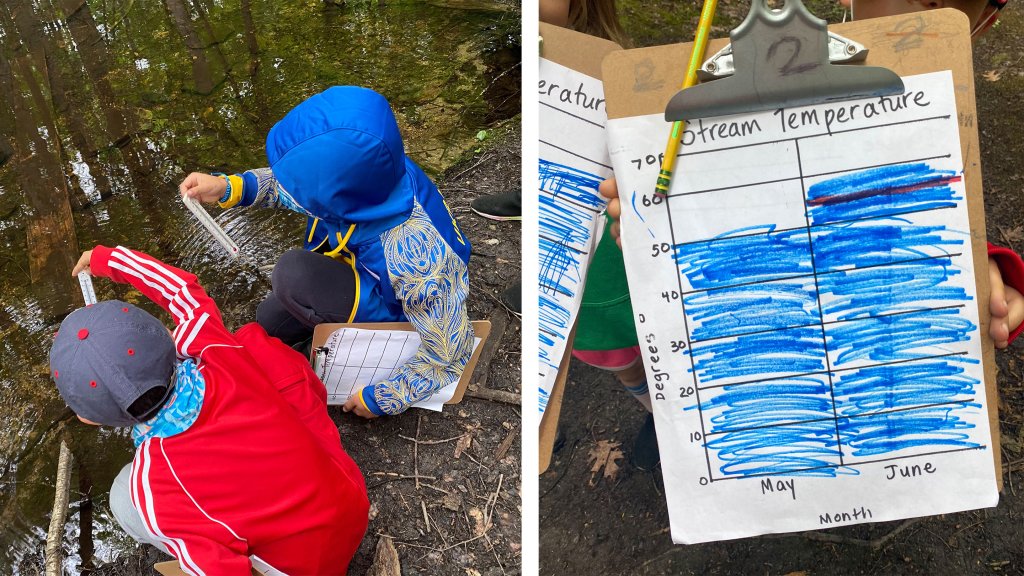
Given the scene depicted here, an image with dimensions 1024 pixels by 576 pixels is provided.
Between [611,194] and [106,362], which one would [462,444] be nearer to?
[106,362]

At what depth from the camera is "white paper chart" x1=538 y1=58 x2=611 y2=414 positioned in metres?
0.92

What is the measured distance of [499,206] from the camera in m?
2.03

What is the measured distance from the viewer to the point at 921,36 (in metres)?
0.83

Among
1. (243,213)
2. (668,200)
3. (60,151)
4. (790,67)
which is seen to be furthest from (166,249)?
(790,67)

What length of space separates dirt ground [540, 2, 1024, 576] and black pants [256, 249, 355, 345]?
607mm

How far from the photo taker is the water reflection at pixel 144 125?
5.36 feet

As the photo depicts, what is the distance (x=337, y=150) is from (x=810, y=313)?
2.47 feet

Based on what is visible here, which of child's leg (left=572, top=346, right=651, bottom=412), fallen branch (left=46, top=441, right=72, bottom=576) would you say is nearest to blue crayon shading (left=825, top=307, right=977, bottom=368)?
child's leg (left=572, top=346, right=651, bottom=412)

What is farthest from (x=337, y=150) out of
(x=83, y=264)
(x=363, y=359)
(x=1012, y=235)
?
(x=1012, y=235)

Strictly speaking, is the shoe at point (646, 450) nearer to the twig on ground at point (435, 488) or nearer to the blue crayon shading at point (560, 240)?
the twig on ground at point (435, 488)

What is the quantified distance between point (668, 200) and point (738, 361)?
23 centimetres

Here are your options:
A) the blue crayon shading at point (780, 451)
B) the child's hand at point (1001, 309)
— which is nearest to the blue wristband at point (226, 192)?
the blue crayon shading at point (780, 451)

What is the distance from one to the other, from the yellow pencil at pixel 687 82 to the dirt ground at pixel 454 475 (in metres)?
0.96

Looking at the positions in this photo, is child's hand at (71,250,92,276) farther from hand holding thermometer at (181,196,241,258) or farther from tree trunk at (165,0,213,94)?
tree trunk at (165,0,213,94)
